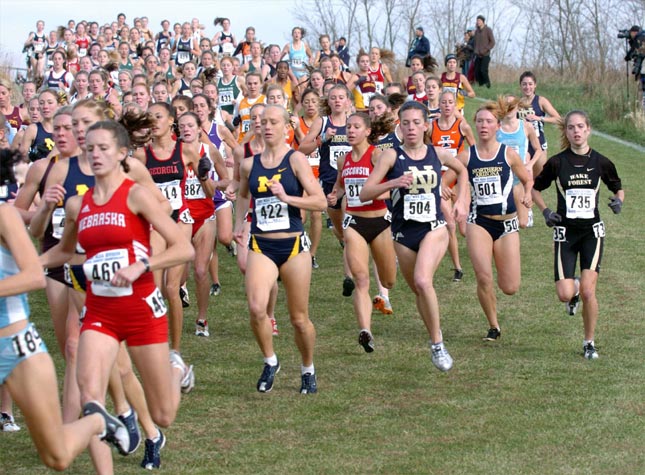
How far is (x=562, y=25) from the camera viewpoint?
146 feet

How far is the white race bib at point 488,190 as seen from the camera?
32.4 ft

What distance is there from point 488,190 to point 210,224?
260 centimetres

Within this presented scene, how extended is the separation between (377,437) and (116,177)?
2.51 meters

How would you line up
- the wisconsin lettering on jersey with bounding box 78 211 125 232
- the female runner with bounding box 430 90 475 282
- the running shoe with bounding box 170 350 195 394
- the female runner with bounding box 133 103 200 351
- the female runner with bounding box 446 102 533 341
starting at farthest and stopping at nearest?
the female runner with bounding box 430 90 475 282 → the female runner with bounding box 446 102 533 341 → the female runner with bounding box 133 103 200 351 → the running shoe with bounding box 170 350 195 394 → the wisconsin lettering on jersey with bounding box 78 211 125 232

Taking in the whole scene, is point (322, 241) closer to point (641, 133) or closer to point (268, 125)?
point (268, 125)

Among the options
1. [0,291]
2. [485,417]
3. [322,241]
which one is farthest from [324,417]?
[322,241]

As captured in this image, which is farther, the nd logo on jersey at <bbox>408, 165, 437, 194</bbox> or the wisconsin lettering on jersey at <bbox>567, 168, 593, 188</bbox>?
the wisconsin lettering on jersey at <bbox>567, 168, 593, 188</bbox>

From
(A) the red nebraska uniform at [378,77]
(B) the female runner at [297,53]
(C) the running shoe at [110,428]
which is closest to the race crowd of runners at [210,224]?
(C) the running shoe at [110,428]

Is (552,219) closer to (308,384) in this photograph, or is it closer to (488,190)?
(488,190)

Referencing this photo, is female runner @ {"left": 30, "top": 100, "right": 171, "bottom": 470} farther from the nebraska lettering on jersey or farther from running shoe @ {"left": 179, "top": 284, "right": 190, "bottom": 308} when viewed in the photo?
running shoe @ {"left": 179, "top": 284, "right": 190, "bottom": 308}

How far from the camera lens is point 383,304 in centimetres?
1129

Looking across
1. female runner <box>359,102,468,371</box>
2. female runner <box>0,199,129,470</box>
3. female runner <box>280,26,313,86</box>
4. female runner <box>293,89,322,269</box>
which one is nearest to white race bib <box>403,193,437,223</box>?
female runner <box>359,102,468,371</box>

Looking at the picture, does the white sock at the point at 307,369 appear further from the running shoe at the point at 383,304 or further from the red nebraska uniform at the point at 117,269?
the running shoe at the point at 383,304

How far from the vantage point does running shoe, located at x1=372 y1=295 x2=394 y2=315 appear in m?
11.3
